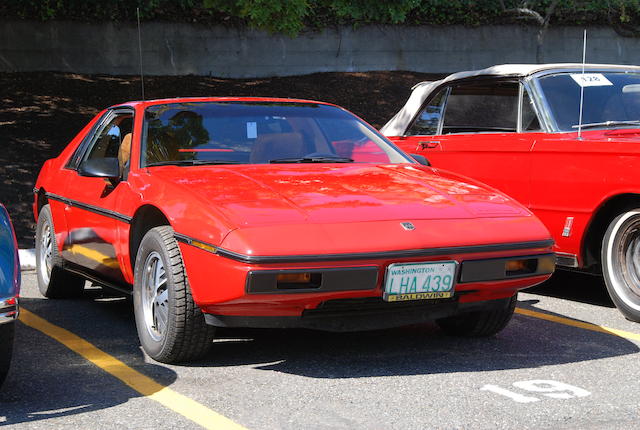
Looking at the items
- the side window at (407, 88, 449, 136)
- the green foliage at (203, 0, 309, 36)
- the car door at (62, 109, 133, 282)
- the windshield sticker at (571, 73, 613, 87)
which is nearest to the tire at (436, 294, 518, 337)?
the car door at (62, 109, 133, 282)

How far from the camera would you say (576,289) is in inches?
299

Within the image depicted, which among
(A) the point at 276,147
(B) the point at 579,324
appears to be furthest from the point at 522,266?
(A) the point at 276,147

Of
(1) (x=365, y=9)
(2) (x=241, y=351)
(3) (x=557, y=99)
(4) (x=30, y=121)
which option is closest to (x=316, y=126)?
(2) (x=241, y=351)

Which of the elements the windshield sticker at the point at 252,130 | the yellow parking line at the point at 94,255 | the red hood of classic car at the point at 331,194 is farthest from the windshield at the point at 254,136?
the yellow parking line at the point at 94,255

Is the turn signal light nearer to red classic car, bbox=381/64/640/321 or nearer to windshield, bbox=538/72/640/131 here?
red classic car, bbox=381/64/640/321

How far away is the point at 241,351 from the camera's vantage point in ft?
17.7

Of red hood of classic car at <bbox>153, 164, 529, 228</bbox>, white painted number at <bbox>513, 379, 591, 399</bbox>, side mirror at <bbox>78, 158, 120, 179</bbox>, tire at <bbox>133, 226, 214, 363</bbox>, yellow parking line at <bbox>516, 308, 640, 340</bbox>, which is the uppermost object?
side mirror at <bbox>78, 158, 120, 179</bbox>

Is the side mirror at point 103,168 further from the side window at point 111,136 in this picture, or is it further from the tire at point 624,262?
the tire at point 624,262

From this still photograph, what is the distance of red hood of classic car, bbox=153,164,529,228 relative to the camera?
4785 millimetres

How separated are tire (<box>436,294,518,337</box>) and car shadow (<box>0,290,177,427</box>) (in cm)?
170

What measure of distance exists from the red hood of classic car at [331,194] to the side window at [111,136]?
43.3 inches

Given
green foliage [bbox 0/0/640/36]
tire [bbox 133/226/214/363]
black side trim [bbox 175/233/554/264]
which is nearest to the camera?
black side trim [bbox 175/233/554/264]

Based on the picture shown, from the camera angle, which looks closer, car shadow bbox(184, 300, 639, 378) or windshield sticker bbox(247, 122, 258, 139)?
car shadow bbox(184, 300, 639, 378)

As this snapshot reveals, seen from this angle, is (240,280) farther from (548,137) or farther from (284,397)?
(548,137)
